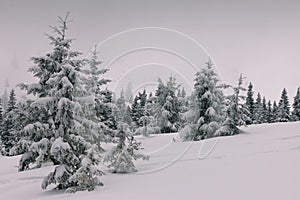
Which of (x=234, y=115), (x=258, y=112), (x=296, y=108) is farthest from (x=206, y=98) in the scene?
(x=258, y=112)

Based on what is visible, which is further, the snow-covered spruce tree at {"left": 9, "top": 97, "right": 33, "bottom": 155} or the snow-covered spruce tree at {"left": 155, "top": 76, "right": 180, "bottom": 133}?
the snow-covered spruce tree at {"left": 155, "top": 76, "right": 180, "bottom": 133}

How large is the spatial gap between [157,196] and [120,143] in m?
6.26

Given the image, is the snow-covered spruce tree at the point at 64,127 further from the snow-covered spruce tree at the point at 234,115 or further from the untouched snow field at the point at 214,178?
the snow-covered spruce tree at the point at 234,115

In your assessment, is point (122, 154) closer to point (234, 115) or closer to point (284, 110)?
point (234, 115)

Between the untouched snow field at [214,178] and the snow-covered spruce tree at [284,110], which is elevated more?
the snow-covered spruce tree at [284,110]

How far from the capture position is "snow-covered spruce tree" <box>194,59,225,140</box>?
95.9 feet

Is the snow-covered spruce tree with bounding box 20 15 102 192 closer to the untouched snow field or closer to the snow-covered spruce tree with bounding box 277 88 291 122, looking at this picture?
the untouched snow field

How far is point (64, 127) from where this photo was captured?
13.4 metres

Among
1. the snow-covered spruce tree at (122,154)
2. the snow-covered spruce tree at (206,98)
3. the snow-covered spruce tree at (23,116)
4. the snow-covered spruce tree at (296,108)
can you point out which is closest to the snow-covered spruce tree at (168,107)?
the snow-covered spruce tree at (206,98)

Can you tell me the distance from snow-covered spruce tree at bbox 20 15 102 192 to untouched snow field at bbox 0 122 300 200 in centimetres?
72

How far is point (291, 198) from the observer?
320 inches

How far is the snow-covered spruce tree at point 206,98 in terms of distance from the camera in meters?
29.2

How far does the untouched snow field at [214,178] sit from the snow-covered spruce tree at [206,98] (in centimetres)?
1063

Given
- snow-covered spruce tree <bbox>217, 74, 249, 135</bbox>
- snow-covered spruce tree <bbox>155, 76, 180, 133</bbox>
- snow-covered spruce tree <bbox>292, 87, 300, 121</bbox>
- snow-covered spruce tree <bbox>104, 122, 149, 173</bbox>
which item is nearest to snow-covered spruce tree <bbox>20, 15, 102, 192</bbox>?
snow-covered spruce tree <bbox>104, 122, 149, 173</bbox>
